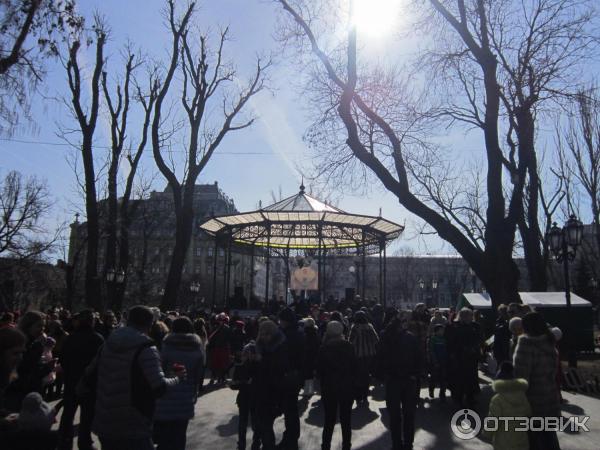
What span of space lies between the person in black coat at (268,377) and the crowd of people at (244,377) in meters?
0.01

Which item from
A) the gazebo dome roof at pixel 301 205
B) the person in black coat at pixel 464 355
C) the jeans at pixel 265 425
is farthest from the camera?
the gazebo dome roof at pixel 301 205

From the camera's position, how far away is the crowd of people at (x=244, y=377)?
3934mm

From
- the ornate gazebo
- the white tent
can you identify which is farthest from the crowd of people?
the white tent

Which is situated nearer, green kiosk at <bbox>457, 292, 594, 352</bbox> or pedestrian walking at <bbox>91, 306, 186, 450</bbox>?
pedestrian walking at <bbox>91, 306, 186, 450</bbox>

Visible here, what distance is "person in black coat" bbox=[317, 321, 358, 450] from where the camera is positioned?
20.4 feet

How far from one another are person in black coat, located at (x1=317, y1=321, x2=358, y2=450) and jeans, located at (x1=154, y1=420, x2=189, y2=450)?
2.04 m

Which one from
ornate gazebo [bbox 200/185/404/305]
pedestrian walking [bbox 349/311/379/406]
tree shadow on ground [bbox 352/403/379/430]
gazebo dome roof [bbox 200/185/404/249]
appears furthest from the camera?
ornate gazebo [bbox 200/185/404/305]

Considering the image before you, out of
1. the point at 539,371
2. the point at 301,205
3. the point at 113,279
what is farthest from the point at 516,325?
the point at 113,279

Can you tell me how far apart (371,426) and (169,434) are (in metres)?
4.24

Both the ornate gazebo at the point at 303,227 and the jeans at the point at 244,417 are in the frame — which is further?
the ornate gazebo at the point at 303,227

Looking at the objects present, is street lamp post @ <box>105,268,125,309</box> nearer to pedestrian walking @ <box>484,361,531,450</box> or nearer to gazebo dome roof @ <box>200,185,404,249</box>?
gazebo dome roof @ <box>200,185,404,249</box>

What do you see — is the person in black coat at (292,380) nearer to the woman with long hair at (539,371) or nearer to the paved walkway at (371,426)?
the paved walkway at (371,426)

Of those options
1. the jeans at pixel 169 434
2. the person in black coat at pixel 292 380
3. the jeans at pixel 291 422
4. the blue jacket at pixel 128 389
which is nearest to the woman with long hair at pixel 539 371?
the person in black coat at pixel 292 380

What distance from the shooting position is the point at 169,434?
473 cm
